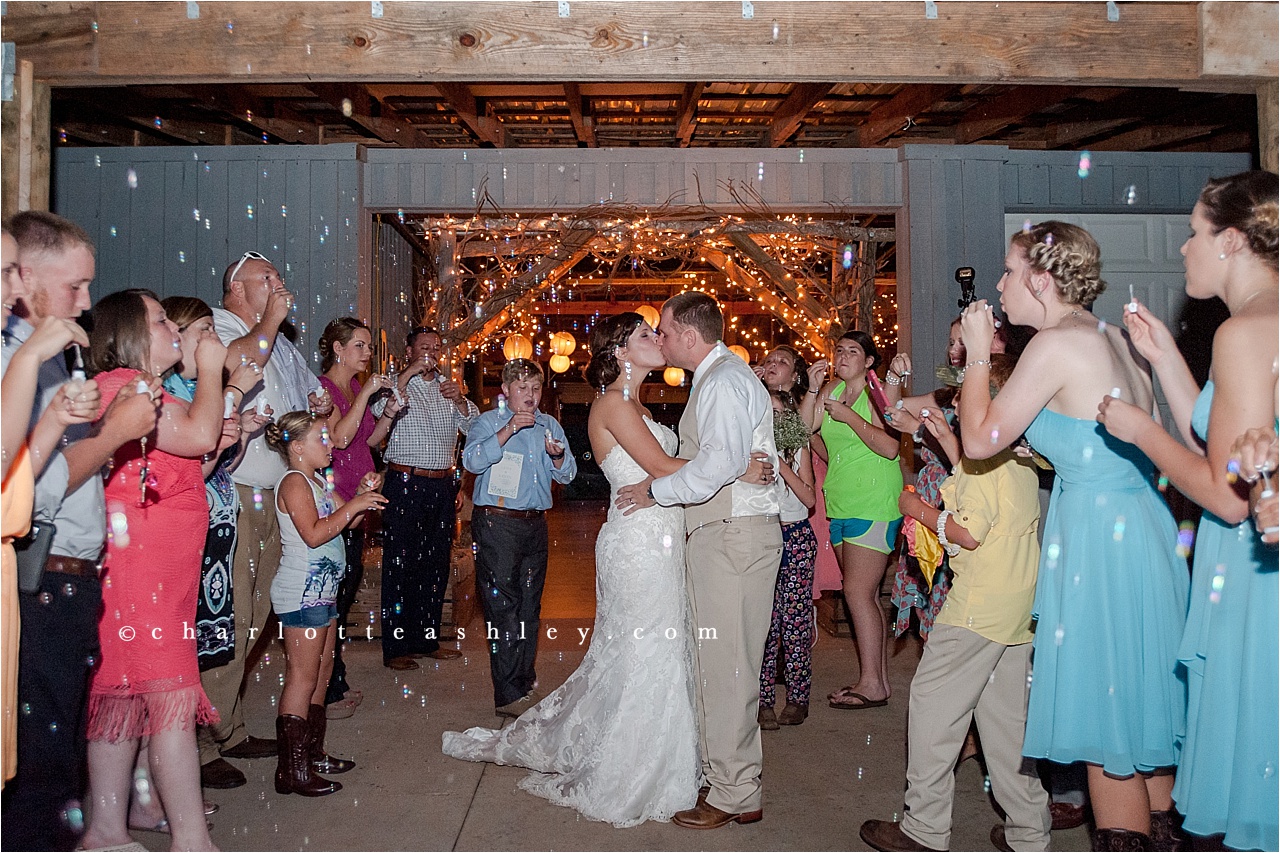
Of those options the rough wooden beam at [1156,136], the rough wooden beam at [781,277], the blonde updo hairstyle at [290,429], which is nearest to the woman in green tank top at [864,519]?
the blonde updo hairstyle at [290,429]

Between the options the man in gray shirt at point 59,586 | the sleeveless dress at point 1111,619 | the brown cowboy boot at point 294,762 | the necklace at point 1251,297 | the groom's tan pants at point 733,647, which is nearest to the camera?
the necklace at point 1251,297

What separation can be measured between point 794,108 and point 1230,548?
15.5ft

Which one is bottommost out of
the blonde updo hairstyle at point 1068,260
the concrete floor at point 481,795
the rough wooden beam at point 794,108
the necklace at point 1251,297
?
the concrete floor at point 481,795

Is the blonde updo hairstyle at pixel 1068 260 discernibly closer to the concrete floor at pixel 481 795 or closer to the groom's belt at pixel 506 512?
the concrete floor at pixel 481 795

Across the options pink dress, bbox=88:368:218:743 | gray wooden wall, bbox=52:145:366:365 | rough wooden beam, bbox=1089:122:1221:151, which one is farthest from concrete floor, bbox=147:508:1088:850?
rough wooden beam, bbox=1089:122:1221:151

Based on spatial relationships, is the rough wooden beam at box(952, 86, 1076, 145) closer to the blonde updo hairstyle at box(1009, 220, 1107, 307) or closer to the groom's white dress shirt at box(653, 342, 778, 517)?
the blonde updo hairstyle at box(1009, 220, 1107, 307)

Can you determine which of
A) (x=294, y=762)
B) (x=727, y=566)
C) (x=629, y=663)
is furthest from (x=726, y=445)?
(x=294, y=762)

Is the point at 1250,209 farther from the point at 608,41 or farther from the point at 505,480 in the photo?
the point at 505,480

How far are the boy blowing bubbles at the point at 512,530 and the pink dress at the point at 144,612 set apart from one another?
5.91 ft

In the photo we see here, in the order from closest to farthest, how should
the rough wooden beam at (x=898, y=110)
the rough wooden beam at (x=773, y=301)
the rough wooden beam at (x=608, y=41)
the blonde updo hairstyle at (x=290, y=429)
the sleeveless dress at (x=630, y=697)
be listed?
the sleeveless dress at (x=630, y=697)
the blonde updo hairstyle at (x=290, y=429)
the rough wooden beam at (x=608, y=41)
the rough wooden beam at (x=898, y=110)
the rough wooden beam at (x=773, y=301)

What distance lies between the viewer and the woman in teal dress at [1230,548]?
2.05 m

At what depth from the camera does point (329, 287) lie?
20.4ft

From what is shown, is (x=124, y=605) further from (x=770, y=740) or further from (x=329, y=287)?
(x=329, y=287)

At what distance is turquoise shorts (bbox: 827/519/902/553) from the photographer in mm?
4570
